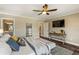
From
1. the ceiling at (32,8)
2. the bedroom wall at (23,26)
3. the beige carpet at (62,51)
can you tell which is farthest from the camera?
the bedroom wall at (23,26)

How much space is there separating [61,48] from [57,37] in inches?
8.8

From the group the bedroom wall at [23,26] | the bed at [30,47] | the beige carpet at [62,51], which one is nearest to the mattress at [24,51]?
the bed at [30,47]

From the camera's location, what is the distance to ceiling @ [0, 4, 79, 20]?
4.83ft

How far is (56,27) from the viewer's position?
1.80 metres

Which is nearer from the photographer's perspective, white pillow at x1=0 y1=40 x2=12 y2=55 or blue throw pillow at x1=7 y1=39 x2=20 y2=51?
white pillow at x1=0 y1=40 x2=12 y2=55

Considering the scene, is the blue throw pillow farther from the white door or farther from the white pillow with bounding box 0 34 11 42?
the white door

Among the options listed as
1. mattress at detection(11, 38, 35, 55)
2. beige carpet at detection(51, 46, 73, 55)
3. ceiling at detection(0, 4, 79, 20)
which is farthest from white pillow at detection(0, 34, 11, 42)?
beige carpet at detection(51, 46, 73, 55)

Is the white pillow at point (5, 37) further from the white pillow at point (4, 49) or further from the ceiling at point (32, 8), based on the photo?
the ceiling at point (32, 8)

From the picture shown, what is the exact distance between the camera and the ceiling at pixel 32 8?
1.47 meters

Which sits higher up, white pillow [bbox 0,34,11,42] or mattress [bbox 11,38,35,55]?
white pillow [bbox 0,34,11,42]

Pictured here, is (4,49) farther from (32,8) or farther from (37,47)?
(32,8)

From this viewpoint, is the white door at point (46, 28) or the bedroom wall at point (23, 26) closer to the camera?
the bedroom wall at point (23, 26)
